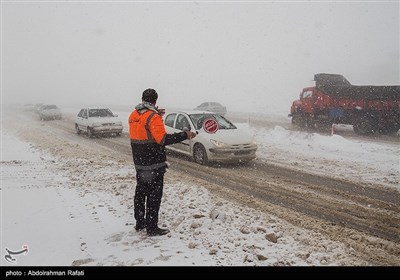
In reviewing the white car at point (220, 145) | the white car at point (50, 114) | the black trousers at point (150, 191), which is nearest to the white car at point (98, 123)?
the white car at point (220, 145)

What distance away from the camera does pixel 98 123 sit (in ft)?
54.9

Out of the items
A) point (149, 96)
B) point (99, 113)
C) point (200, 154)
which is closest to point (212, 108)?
point (99, 113)

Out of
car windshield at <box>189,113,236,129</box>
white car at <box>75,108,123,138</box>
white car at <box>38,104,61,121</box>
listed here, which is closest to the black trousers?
car windshield at <box>189,113,236,129</box>

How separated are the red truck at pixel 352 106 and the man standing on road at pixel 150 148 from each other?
15704mm

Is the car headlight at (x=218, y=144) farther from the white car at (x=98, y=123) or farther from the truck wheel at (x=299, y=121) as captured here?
the truck wheel at (x=299, y=121)

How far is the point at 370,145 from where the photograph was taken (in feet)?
43.7

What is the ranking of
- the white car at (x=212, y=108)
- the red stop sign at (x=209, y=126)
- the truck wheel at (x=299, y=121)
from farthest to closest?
the white car at (x=212, y=108)
the truck wheel at (x=299, y=121)
the red stop sign at (x=209, y=126)

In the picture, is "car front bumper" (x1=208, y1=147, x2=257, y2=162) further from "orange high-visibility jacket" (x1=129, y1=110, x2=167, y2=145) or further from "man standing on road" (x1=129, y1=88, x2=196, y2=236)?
"orange high-visibility jacket" (x1=129, y1=110, x2=167, y2=145)

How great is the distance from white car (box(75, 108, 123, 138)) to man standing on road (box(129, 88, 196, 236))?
41.6ft

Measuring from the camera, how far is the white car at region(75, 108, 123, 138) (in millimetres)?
16672

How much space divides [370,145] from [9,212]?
508 inches

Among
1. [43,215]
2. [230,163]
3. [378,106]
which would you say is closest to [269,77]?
[378,106]

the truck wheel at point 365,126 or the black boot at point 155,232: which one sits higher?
the truck wheel at point 365,126

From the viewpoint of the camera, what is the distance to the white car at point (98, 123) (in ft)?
54.7
